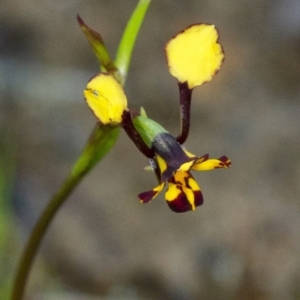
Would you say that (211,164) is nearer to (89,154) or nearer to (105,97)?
(105,97)

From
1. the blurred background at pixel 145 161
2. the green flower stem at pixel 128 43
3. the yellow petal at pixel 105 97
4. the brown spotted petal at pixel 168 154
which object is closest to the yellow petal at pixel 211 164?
the brown spotted petal at pixel 168 154

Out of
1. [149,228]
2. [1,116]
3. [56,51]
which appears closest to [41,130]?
[1,116]

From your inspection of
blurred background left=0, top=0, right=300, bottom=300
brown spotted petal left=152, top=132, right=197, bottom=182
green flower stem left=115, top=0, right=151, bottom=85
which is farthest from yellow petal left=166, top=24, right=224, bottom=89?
blurred background left=0, top=0, right=300, bottom=300

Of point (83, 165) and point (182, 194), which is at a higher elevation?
point (83, 165)

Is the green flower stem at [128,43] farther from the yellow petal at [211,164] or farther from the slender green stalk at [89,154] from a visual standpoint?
the yellow petal at [211,164]

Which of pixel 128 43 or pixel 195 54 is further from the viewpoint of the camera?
pixel 128 43

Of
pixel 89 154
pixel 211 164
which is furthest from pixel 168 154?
pixel 89 154
